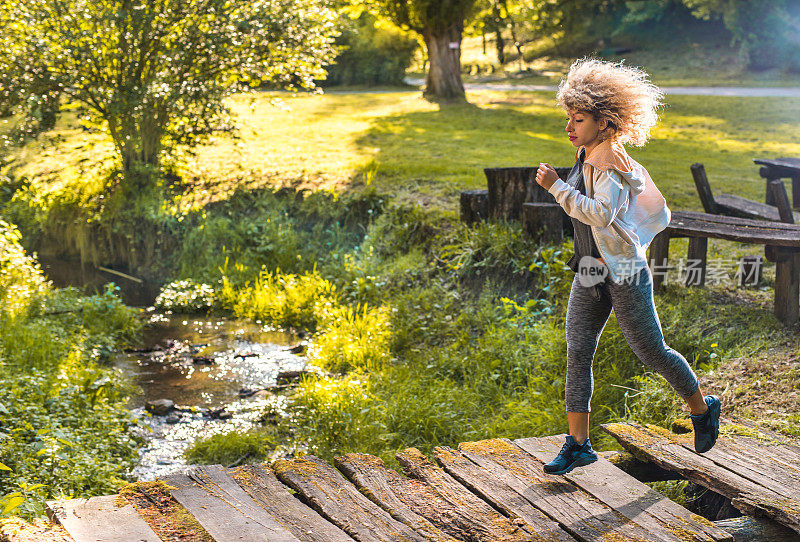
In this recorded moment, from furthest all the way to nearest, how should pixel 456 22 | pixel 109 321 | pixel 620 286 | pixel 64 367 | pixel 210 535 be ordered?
pixel 456 22
pixel 109 321
pixel 64 367
pixel 620 286
pixel 210 535

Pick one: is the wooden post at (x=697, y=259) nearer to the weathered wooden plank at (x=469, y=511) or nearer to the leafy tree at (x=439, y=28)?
the weathered wooden plank at (x=469, y=511)

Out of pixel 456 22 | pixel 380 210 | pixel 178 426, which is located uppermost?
pixel 456 22

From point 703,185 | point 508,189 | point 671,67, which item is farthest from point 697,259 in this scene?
point 671,67

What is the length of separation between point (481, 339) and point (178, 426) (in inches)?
115

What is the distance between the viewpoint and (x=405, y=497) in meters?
4.02

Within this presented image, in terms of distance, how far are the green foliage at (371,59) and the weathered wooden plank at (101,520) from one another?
27.8 m

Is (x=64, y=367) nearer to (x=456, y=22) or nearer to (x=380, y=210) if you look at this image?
(x=380, y=210)

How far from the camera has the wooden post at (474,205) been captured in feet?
31.7

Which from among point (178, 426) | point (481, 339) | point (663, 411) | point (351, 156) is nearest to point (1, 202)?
point (351, 156)

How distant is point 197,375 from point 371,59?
2419cm

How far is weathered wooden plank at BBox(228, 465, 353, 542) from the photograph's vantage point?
11.7 ft

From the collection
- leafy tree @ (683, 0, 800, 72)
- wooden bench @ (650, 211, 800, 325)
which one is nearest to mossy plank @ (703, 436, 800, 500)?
wooden bench @ (650, 211, 800, 325)

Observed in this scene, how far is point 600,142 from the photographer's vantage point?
4008 millimetres

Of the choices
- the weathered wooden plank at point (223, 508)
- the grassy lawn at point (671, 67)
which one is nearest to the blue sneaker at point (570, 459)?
the weathered wooden plank at point (223, 508)
